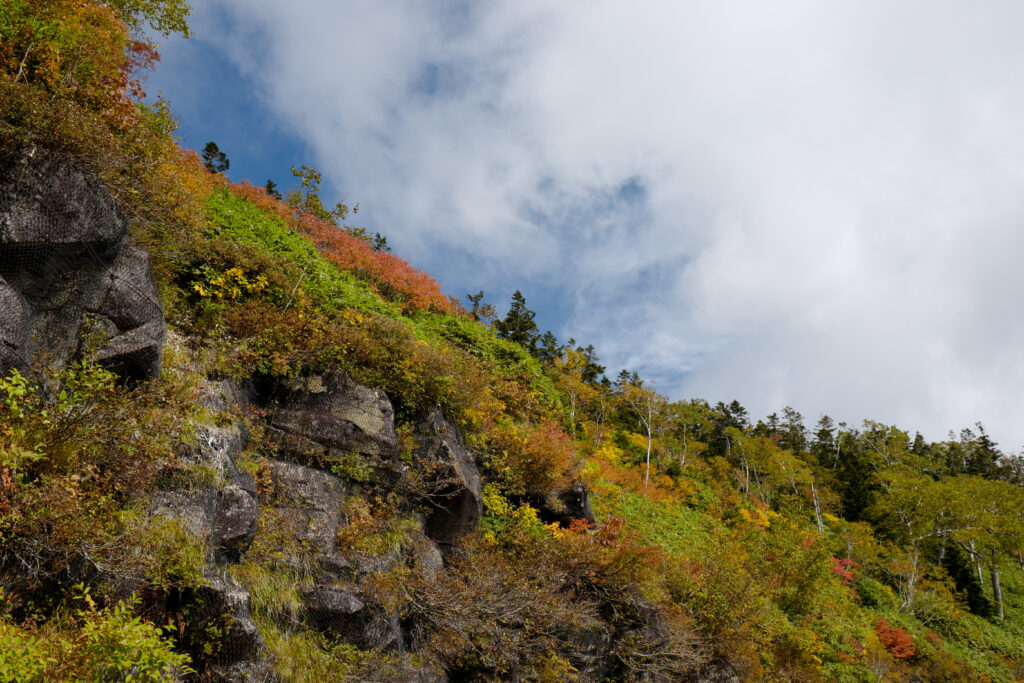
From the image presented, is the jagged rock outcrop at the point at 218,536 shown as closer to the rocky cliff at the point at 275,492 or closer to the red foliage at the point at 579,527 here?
the rocky cliff at the point at 275,492

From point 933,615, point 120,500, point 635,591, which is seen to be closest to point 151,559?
point 120,500

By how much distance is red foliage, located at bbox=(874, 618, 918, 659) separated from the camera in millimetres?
22469

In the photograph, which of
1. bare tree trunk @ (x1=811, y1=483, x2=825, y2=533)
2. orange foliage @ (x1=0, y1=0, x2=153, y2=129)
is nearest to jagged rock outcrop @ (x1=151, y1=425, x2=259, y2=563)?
orange foliage @ (x1=0, y1=0, x2=153, y2=129)

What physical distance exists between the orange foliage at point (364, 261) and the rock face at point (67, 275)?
9.34 meters

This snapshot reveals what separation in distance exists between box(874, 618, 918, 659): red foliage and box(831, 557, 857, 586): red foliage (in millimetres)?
3576

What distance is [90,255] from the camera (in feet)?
21.3

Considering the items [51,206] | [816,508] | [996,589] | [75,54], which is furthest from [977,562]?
[75,54]

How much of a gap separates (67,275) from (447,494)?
7.33 m

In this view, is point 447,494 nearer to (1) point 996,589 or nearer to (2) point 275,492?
(2) point 275,492

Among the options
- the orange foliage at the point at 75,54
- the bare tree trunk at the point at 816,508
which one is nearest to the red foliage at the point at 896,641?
the bare tree trunk at the point at 816,508

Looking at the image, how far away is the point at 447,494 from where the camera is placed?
410 inches

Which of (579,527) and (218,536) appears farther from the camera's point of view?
(579,527)

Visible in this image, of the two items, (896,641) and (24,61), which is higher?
(24,61)

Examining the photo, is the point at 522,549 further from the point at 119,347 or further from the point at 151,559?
the point at 119,347
